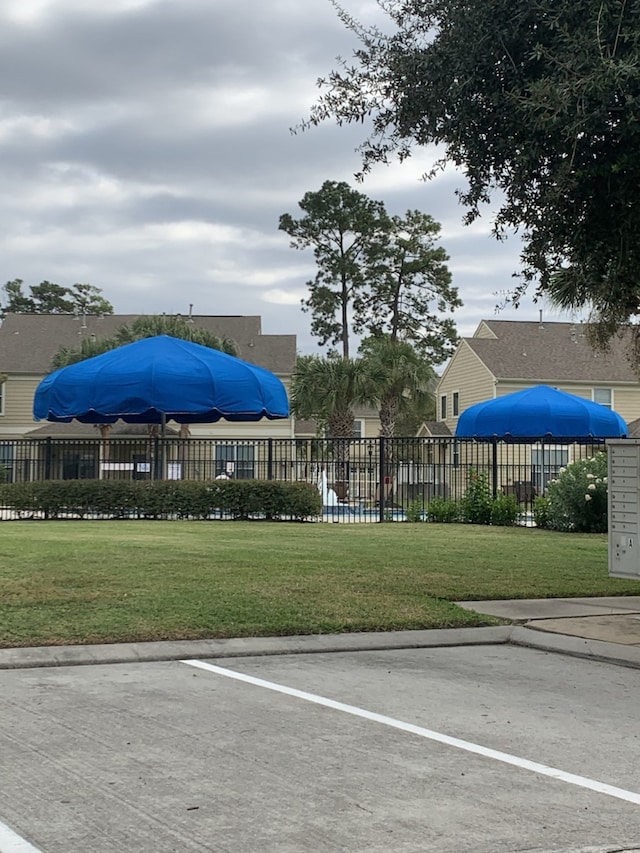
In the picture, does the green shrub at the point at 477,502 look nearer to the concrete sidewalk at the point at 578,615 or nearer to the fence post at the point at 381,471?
the fence post at the point at 381,471

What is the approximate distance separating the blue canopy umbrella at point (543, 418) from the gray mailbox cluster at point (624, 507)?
523 inches

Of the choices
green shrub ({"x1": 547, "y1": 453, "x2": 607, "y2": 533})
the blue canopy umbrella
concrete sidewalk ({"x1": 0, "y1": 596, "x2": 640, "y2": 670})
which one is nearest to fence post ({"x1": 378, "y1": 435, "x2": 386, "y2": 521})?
the blue canopy umbrella

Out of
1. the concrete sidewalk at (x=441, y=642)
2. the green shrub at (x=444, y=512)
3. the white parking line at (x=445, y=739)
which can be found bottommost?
the white parking line at (x=445, y=739)

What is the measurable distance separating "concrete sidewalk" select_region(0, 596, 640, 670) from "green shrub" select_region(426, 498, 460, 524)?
34.8 feet

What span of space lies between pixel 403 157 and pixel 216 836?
8.03 metres

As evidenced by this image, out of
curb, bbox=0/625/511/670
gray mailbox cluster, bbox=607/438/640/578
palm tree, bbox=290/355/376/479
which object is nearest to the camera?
curb, bbox=0/625/511/670

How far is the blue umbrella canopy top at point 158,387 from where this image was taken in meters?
18.7

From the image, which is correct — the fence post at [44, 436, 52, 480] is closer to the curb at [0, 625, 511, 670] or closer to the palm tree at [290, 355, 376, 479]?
the curb at [0, 625, 511, 670]

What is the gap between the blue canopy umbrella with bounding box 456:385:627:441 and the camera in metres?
23.8

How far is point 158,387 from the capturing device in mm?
18609

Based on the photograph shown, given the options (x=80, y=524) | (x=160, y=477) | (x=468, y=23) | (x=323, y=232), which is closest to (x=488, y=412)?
(x=160, y=477)

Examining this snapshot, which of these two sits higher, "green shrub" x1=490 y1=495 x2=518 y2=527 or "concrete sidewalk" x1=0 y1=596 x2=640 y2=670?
"green shrub" x1=490 y1=495 x2=518 y2=527

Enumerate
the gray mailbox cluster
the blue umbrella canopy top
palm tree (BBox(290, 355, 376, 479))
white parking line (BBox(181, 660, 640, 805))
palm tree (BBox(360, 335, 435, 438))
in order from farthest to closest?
palm tree (BBox(360, 335, 435, 438))
palm tree (BBox(290, 355, 376, 479))
the blue umbrella canopy top
the gray mailbox cluster
white parking line (BBox(181, 660, 640, 805))

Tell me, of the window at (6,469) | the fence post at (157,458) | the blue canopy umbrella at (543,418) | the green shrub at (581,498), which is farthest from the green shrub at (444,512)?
the window at (6,469)
